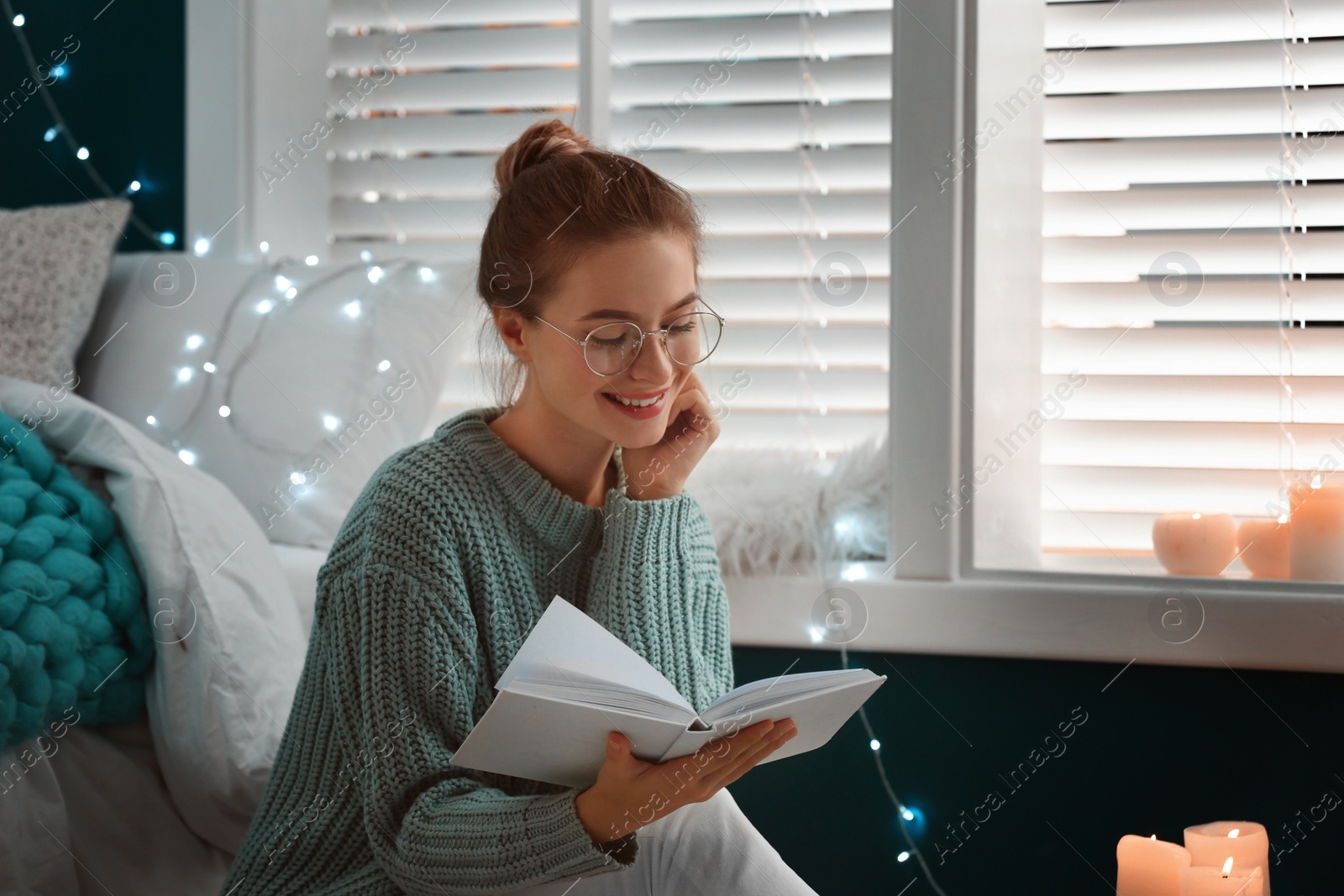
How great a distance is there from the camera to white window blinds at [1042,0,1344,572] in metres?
1.50

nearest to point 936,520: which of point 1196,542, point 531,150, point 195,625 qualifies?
point 1196,542

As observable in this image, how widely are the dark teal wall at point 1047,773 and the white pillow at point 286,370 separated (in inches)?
26.2

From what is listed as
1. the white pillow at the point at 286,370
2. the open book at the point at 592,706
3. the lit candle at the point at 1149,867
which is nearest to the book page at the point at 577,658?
the open book at the point at 592,706

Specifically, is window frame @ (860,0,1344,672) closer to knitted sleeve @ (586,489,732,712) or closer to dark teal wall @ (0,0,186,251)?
knitted sleeve @ (586,489,732,712)

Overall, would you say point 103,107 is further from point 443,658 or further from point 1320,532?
point 1320,532

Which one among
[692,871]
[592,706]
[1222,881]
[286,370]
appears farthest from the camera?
[286,370]

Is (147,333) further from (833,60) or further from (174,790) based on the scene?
(833,60)

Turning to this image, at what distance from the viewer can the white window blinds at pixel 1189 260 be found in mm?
1500

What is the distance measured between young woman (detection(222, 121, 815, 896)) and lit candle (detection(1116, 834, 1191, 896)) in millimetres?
529

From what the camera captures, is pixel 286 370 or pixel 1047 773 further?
pixel 286 370

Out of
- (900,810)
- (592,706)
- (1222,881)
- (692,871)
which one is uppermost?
(592,706)

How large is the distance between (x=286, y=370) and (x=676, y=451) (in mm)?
737

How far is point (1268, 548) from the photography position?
1479mm

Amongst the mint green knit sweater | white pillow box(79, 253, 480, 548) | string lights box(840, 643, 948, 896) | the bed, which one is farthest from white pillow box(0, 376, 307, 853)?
string lights box(840, 643, 948, 896)
